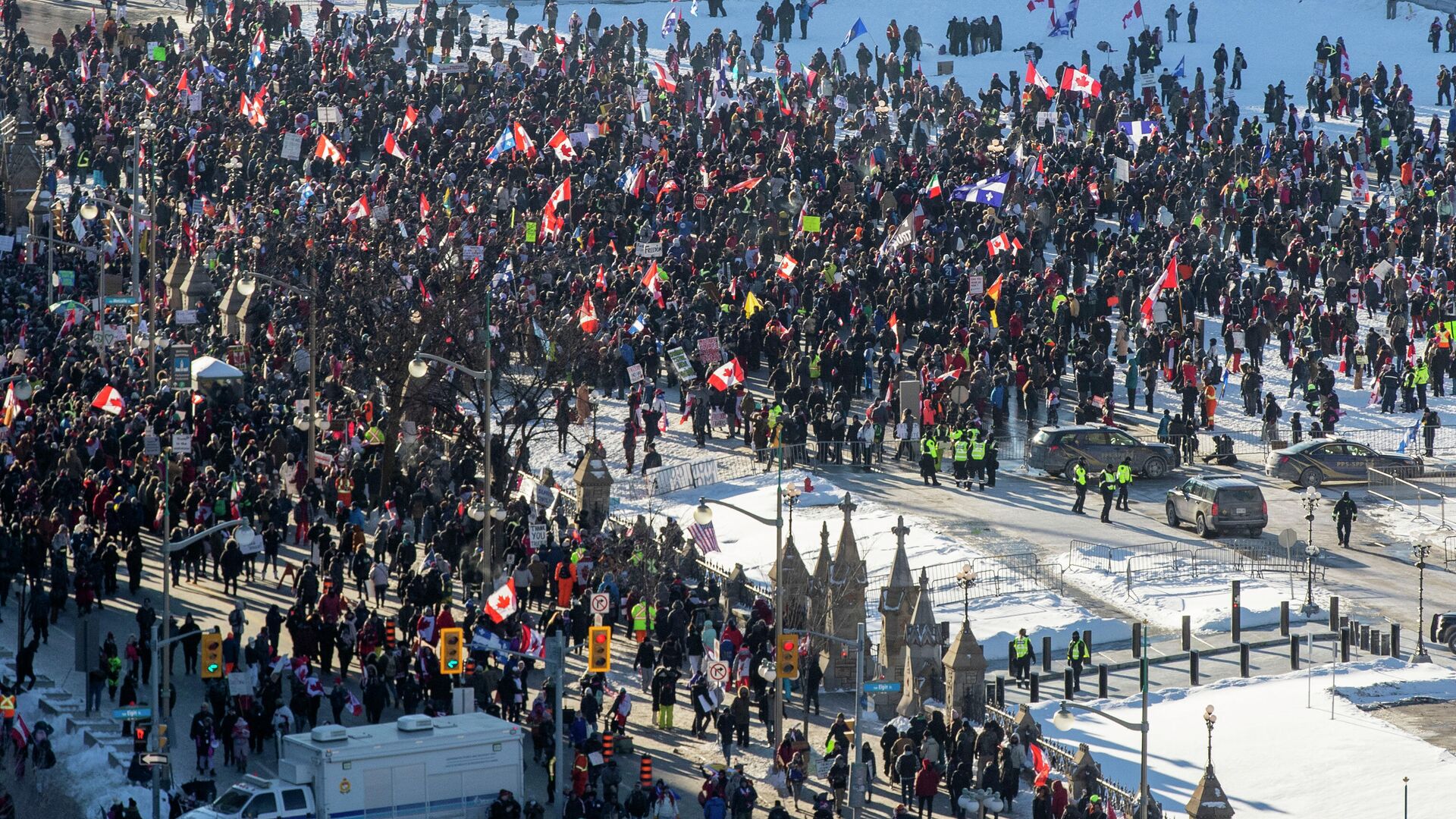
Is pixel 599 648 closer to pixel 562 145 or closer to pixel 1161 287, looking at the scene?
pixel 1161 287

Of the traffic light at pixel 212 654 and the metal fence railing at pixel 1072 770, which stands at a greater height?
the traffic light at pixel 212 654

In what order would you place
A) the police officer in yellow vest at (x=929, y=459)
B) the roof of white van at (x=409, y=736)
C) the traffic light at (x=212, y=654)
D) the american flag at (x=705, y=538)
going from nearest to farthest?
the roof of white van at (x=409, y=736) < the traffic light at (x=212, y=654) < the american flag at (x=705, y=538) < the police officer in yellow vest at (x=929, y=459)

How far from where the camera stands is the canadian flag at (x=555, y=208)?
2317 inches

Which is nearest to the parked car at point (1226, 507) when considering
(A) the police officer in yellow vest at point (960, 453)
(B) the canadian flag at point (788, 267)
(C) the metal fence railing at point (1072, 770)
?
(A) the police officer in yellow vest at point (960, 453)

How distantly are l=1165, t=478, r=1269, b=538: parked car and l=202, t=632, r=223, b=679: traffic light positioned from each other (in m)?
21.1

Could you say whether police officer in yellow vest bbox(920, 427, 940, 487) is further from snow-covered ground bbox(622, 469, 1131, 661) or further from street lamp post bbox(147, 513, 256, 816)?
street lamp post bbox(147, 513, 256, 816)

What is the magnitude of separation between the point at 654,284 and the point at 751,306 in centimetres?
220

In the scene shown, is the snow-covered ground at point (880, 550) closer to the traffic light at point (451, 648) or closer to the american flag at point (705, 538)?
the american flag at point (705, 538)

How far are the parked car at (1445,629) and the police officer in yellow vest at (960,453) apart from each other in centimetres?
1080

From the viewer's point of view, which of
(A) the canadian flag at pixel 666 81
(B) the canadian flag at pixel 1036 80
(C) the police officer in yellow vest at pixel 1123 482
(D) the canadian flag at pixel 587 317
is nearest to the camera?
(C) the police officer in yellow vest at pixel 1123 482

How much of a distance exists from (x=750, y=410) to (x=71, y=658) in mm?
17904

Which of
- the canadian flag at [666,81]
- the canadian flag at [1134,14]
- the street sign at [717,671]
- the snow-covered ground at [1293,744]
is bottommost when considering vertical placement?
the snow-covered ground at [1293,744]

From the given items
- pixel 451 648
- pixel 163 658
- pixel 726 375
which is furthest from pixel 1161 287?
pixel 163 658

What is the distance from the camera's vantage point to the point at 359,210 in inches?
2336
